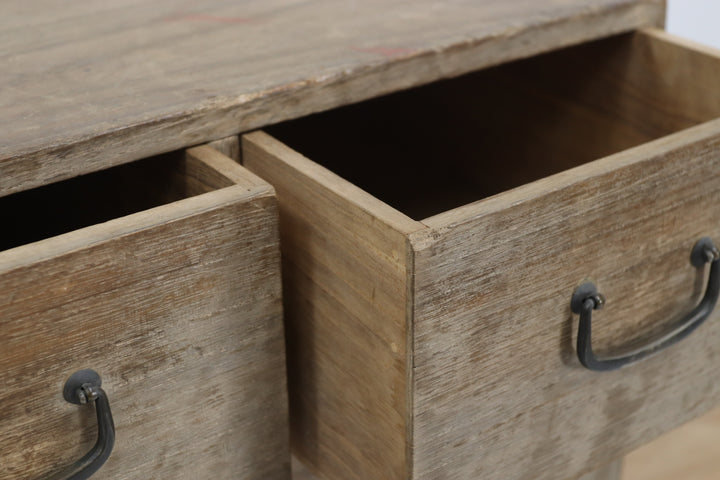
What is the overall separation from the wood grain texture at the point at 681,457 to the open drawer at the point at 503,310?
1.63 ft

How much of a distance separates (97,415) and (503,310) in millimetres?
203

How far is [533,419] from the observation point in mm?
524

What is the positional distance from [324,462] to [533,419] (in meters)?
0.13

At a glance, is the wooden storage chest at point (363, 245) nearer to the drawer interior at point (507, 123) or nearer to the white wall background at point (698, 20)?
the drawer interior at point (507, 123)

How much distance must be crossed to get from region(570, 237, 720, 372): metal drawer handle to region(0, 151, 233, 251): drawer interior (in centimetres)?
20

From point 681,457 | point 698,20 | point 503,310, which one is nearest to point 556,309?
point 503,310

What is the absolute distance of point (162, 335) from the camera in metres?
0.46

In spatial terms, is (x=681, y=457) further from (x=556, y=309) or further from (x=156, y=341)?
(x=156, y=341)

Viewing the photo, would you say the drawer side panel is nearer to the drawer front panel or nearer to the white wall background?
the drawer front panel

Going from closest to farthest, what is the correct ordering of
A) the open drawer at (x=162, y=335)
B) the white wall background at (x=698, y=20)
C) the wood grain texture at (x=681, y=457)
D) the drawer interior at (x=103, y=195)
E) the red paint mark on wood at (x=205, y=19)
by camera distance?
the open drawer at (x=162, y=335) < the drawer interior at (x=103, y=195) < the red paint mark on wood at (x=205, y=19) < the wood grain texture at (x=681, y=457) < the white wall background at (x=698, y=20)

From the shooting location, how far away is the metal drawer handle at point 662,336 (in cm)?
50

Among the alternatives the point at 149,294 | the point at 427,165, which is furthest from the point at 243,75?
the point at 427,165

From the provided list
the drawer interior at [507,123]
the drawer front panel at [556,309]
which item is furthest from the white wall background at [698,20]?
the drawer front panel at [556,309]

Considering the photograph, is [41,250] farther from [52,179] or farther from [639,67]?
[639,67]
